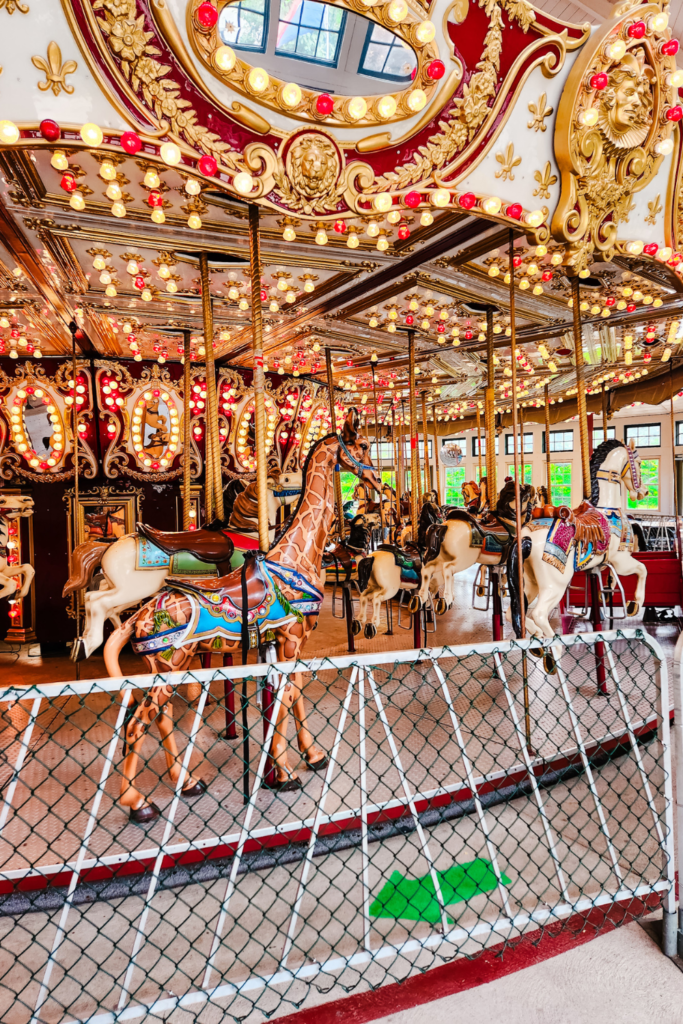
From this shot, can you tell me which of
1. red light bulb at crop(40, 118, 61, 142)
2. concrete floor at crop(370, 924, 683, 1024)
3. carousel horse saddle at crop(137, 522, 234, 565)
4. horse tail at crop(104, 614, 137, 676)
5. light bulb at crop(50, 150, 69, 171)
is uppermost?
light bulb at crop(50, 150, 69, 171)

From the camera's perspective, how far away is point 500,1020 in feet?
5.30

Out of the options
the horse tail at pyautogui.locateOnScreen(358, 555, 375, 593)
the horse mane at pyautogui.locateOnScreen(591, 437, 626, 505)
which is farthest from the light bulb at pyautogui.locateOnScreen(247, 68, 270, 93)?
the horse mane at pyautogui.locateOnScreen(591, 437, 626, 505)

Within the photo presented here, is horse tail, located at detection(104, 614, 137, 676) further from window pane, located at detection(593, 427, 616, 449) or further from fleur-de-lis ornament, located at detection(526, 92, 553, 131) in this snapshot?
window pane, located at detection(593, 427, 616, 449)

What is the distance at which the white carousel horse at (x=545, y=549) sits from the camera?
4.07 meters

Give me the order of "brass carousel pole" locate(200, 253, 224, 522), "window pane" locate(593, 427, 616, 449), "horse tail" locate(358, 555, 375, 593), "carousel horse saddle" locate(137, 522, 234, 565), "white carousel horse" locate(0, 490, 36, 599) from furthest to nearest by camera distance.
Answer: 1. "window pane" locate(593, 427, 616, 449)
2. "white carousel horse" locate(0, 490, 36, 599)
3. "horse tail" locate(358, 555, 375, 593)
4. "brass carousel pole" locate(200, 253, 224, 522)
5. "carousel horse saddle" locate(137, 522, 234, 565)

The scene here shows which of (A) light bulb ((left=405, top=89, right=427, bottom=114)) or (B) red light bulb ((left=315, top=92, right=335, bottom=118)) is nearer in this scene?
(B) red light bulb ((left=315, top=92, right=335, bottom=118))

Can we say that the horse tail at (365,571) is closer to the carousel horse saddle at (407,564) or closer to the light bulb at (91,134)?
the carousel horse saddle at (407,564)

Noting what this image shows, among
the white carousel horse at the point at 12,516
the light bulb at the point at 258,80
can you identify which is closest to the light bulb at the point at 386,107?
the light bulb at the point at 258,80

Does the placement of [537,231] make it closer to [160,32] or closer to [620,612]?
[160,32]

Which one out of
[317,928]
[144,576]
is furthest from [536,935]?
[144,576]

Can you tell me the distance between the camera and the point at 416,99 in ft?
7.99

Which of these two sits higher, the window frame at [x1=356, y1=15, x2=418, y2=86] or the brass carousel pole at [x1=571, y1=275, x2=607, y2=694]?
the window frame at [x1=356, y1=15, x2=418, y2=86]

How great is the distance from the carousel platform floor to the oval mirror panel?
2.61 metres

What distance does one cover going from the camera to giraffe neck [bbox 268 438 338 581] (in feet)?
10.8
